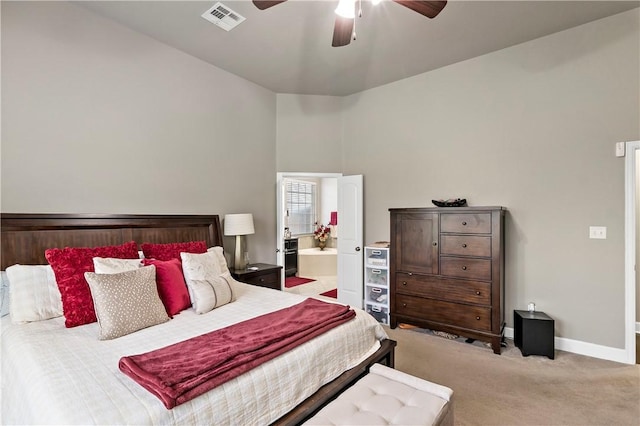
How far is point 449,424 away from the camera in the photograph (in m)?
1.65

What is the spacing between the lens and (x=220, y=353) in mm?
1568

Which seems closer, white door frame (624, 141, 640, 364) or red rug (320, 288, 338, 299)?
white door frame (624, 141, 640, 364)

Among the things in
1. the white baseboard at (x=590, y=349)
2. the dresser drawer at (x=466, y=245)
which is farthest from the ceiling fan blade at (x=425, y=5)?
the white baseboard at (x=590, y=349)

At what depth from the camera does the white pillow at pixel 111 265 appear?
2.19 meters

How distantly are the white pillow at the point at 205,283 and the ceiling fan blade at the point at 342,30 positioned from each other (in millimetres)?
2056

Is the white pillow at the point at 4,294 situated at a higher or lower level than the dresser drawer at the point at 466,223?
lower

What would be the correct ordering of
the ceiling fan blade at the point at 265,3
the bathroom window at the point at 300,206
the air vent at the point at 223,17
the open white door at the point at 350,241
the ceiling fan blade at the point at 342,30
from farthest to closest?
the bathroom window at the point at 300,206 → the open white door at the point at 350,241 → the air vent at the point at 223,17 → the ceiling fan blade at the point at 342,30 → the ceiling fan blade at the point at 265,3

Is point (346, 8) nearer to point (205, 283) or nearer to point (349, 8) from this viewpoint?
point (349, 8)

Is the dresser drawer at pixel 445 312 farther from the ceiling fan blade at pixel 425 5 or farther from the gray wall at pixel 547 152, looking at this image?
the ceiling fan blade at pixel 425 5

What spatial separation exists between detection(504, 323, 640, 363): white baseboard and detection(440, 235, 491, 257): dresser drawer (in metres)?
1.18

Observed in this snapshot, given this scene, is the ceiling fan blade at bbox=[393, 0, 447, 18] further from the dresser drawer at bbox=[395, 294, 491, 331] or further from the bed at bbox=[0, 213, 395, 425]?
the dresser drawer at bbox=[395, 294, 491, 331]

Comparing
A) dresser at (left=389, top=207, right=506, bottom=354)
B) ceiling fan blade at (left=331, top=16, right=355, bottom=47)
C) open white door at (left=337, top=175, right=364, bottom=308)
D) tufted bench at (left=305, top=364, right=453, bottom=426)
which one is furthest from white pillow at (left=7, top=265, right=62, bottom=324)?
open white door at (left=337, top=175, right=364, bottom=308)

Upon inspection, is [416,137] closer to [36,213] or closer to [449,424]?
[449,424]

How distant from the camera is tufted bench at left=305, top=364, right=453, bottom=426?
4.85ft
